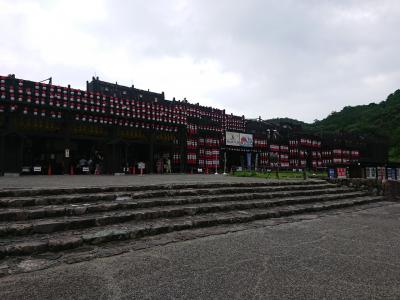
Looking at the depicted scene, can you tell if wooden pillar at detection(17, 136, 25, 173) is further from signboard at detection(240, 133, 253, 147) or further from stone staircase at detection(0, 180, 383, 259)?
signboard at detection(240, 133, 253, 147)

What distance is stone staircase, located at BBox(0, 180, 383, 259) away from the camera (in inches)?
164

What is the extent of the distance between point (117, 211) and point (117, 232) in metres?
A: 1.25

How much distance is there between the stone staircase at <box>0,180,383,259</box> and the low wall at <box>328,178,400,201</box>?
4.56 metres

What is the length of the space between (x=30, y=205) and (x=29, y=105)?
49.3 ft

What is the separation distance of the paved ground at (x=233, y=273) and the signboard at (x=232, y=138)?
26774 mm

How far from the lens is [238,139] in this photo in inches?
1281

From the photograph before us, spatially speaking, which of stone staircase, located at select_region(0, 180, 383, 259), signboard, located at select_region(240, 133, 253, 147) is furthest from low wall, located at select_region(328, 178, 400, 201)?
signboard, located at select_region(240, 133, 253, 147)

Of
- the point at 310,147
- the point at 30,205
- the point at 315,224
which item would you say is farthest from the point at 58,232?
the point at 310,147

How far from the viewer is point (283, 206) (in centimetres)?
817

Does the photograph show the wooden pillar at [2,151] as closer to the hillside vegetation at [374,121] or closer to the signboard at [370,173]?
the signboard at [370,173]

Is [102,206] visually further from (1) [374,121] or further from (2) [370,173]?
(1) [374,121]

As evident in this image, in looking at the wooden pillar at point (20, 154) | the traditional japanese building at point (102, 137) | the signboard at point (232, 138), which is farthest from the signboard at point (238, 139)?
the wooden pillar at point (20, 154)

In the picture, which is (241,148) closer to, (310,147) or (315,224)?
(310,147)

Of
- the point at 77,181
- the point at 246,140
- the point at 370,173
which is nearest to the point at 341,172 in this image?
the point at 370,173
